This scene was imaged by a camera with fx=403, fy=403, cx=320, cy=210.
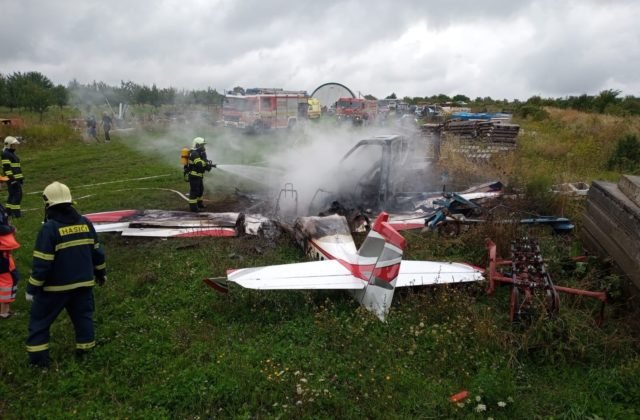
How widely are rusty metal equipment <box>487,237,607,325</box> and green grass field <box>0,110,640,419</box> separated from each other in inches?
7.0

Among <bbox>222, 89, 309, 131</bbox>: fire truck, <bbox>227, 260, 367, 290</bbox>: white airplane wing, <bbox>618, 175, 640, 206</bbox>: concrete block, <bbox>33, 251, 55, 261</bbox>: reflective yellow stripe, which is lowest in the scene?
<bbox>227, 260, 367, 290</bbox>: white airplane wing

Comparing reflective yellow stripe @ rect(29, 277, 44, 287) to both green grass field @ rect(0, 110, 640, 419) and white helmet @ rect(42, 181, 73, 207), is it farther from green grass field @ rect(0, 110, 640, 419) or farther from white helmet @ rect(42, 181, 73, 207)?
green grass field @ rect(0, 110, 640, 419)

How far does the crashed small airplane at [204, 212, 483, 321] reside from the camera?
4.57 meters

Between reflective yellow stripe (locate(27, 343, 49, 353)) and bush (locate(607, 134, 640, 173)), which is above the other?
bush (locate(607, 134, 640, 173))

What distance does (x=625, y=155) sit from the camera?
525 inches

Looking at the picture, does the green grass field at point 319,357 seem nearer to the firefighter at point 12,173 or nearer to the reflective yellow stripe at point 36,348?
the reflective yellow stripe at point 36,348

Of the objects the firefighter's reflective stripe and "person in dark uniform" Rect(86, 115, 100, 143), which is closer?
the firefighter's reflective stripe

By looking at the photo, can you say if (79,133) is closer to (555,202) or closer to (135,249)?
(135,249)

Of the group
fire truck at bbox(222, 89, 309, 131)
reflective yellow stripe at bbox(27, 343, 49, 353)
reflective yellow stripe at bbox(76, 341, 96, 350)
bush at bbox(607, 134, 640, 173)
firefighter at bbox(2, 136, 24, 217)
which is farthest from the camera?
fire truck at bbox(222, 89, 309, 131)

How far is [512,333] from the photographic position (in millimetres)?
4230

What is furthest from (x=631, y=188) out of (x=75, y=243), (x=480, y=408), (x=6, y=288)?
(x=6, y=288)

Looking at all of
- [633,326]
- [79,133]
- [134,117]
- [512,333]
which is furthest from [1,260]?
[134,117]

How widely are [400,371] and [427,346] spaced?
1.84 feet

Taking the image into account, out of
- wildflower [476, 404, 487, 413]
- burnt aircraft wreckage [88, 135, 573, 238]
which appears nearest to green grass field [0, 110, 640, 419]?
wildflower [476, 404, 487, 413]
